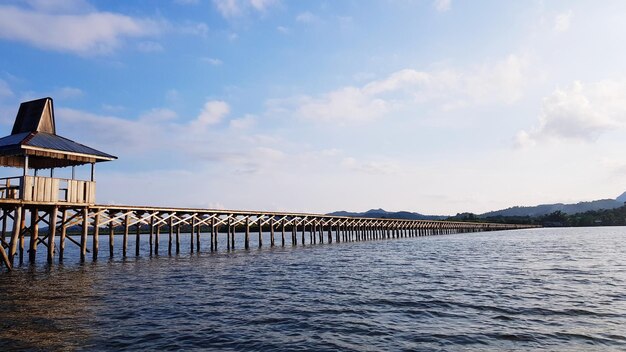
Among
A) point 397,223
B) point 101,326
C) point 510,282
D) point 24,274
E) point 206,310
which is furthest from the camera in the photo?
point 397,223

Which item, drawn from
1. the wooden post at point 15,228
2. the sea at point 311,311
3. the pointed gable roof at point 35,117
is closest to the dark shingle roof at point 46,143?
the pointed gable roof at point 35,117

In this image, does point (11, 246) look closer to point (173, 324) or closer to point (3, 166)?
point (3, 166)

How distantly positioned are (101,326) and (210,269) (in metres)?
13.7

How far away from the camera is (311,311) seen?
13492mm

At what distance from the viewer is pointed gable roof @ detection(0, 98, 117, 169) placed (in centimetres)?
2308

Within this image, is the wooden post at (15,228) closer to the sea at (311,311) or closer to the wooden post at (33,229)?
the sea at (311,311)

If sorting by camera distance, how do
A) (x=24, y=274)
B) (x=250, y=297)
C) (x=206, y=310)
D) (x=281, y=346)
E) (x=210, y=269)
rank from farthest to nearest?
(x=210, y=269), (x=24, y=274), (x=250, y=297), (x=206, y=310), (x=281, y=346)

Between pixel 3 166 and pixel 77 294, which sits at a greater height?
pixel 3 166

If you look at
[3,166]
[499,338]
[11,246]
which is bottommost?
[499,338]

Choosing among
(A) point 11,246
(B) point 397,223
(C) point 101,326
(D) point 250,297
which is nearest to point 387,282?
(D) point 250,297

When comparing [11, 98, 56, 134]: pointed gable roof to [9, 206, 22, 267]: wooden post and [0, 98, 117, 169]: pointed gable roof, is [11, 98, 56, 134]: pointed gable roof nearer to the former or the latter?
[0, 98, 117, 169]: pointed gable roof

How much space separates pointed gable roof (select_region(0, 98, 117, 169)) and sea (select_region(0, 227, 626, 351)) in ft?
21.4

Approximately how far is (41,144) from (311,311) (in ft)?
62.1

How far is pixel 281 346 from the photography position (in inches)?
383
